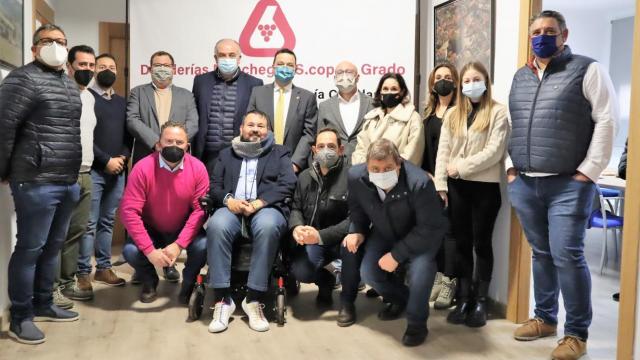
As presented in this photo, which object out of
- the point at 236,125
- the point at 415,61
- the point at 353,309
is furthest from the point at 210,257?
the point at 415,61

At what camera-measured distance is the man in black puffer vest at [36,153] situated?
2.58 m

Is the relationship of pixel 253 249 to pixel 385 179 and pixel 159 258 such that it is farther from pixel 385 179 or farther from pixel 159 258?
pixel 385 179

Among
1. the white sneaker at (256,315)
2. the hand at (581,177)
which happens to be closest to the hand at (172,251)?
the white sneaker at (256,315)

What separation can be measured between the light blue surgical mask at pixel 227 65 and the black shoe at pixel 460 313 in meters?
1.98

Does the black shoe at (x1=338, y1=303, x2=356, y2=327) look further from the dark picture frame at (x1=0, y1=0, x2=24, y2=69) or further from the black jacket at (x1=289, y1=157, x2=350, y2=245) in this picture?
the dark picture frame at (x1=0, y1=0, x2=24, y2=69)

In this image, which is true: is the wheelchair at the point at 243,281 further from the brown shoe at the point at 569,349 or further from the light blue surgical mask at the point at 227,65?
the brown shoe at the point at 569,349

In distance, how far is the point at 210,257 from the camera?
9.98 feet

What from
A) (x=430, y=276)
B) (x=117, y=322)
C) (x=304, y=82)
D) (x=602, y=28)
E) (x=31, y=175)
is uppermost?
(x=602, y=28)

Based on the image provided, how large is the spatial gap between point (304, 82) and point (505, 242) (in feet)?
6.44

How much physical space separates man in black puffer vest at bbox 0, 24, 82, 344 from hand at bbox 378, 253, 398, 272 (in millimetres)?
1526

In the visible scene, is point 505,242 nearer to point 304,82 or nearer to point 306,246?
point 306,246

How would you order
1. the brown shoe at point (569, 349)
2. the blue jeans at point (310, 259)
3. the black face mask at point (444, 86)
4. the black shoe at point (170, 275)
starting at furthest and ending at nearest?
the black shoe at point (170, 275), the black face mask at point (444, 86), the blue jeans at point (310, 259), the brown shoe at point (569, 349)

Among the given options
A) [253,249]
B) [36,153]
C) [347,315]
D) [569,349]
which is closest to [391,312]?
[347,315]

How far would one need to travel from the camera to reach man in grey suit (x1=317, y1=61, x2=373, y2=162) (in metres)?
3.67
